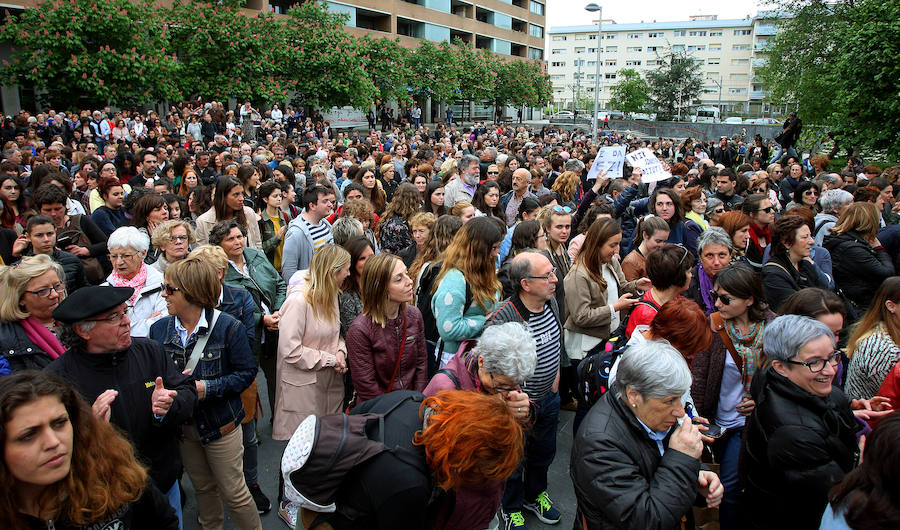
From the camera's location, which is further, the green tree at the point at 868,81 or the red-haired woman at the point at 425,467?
the green tree at the point at 868,81

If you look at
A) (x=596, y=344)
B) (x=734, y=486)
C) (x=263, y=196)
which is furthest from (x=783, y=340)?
(x=263, y=196)

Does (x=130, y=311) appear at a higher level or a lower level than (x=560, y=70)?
lower

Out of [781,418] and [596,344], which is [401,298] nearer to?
[596,344]

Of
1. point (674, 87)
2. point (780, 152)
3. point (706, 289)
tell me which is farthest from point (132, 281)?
point (674, 87)

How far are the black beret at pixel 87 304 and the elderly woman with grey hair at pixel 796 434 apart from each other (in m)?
3.07

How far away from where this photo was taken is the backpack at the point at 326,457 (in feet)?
6.63

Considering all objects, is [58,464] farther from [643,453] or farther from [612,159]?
[612,159]

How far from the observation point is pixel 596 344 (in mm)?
4469

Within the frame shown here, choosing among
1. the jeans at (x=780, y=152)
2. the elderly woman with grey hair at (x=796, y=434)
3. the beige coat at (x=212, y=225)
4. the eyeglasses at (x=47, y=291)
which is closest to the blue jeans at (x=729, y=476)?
the elderly woman with grey hair at (x=796, y=434)

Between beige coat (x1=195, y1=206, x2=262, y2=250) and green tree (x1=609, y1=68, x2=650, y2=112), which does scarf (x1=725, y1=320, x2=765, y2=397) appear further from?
green tree (x1=609, y1=68, x2=650, y2=112)

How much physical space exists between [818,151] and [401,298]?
65.6 ft

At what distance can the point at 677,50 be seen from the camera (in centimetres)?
9325

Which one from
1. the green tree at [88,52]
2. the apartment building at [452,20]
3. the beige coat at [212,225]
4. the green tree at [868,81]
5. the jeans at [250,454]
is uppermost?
the apartment building at [452,20]

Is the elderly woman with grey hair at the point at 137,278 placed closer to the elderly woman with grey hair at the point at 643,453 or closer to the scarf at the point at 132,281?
the scarf at the point at 132,281
